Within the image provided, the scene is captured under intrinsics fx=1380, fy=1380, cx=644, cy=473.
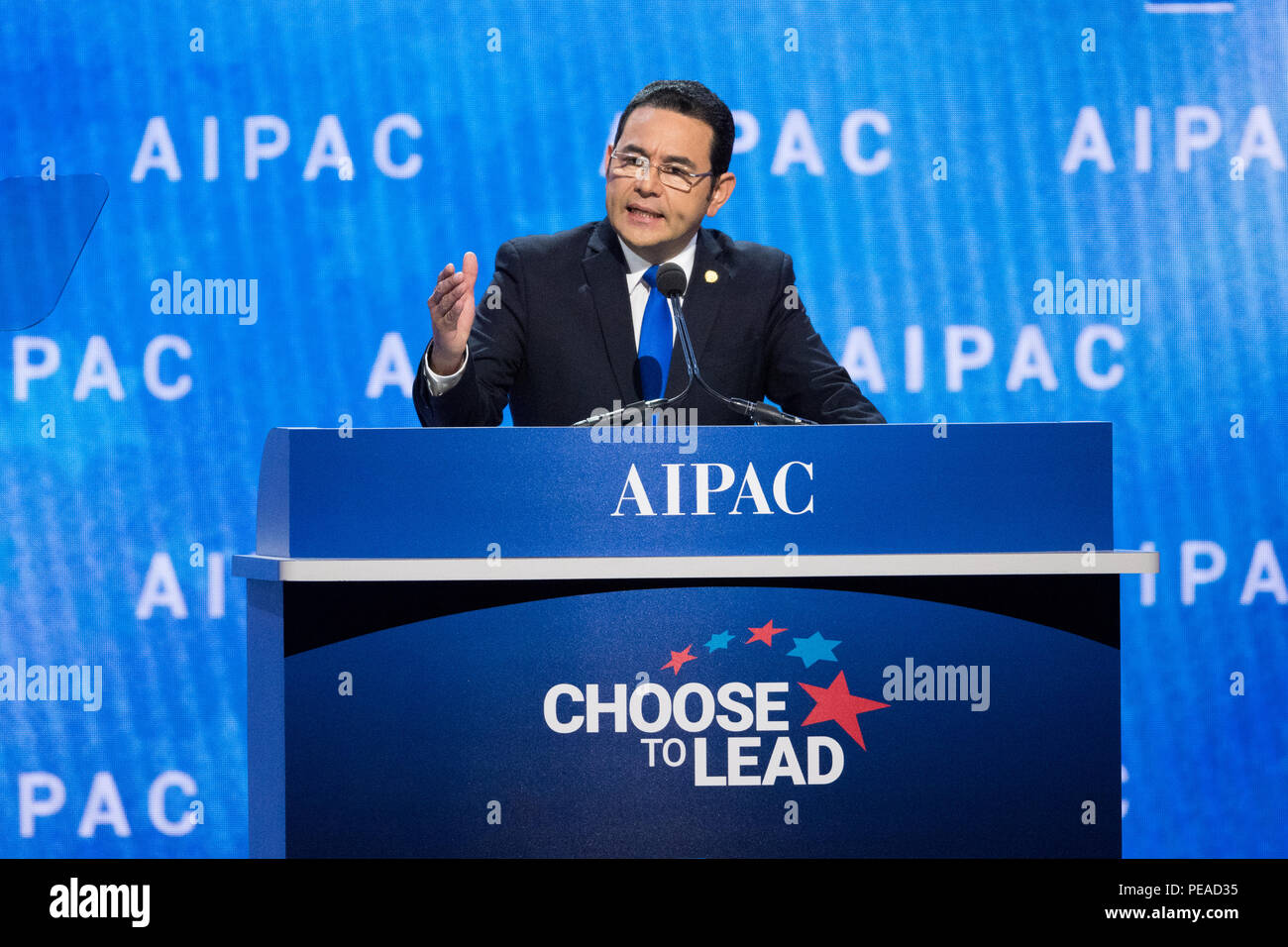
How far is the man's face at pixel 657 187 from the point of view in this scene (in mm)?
3037

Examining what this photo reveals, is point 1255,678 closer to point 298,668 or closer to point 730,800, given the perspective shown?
point 730,800

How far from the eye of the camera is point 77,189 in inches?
155

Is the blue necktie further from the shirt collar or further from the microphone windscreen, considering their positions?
the microphone windscreen

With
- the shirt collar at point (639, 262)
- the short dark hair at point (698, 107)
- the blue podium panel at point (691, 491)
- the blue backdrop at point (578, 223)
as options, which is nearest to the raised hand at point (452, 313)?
the blue podium panel at point (691, 491)

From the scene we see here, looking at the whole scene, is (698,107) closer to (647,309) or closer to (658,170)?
(658,170)

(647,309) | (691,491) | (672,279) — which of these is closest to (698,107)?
(647,309)

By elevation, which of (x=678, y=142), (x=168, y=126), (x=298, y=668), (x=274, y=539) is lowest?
(x=298, y=668)

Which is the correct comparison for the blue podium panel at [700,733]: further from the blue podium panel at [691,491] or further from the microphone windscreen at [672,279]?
the microphone windscreen at [672,279]

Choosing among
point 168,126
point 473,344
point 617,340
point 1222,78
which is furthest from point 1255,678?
point 168,126

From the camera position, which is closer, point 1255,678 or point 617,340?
point 617,340

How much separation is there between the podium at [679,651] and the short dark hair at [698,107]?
123 cm

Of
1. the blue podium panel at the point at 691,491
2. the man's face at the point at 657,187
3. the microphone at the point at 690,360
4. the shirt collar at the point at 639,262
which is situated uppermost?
the man's face at the point at 657,187

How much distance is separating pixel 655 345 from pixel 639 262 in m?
0.24
